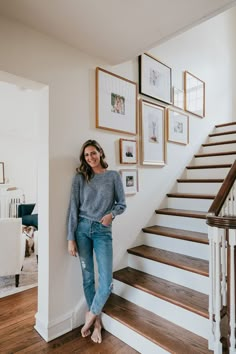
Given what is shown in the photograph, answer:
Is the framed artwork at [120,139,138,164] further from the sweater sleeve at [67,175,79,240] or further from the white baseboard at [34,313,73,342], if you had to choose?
the white baseboard at [34,313,73,342]

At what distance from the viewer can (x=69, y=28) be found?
69.4 inches

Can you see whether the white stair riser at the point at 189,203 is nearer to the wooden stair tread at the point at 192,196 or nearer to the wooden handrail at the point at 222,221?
the wooden stair tread at the point at 192,196

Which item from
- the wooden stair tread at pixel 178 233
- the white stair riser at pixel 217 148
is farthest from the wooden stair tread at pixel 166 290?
the white stair riser at pixel 217 148

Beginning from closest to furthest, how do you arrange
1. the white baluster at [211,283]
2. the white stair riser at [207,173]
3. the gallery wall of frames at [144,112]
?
the white baluster at [211,283], the gallery wall of frames at [144,112], the white stair riser at [207,173]

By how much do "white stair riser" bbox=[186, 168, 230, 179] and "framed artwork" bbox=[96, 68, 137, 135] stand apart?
3.92 feet

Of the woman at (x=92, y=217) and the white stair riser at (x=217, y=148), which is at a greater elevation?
the white stair riser at (x=217, y=148)


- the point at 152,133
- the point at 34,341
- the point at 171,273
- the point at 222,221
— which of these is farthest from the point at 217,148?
the point at 34,341

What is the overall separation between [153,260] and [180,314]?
542 millimetres

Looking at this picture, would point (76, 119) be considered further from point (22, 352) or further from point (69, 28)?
point (22, 352)

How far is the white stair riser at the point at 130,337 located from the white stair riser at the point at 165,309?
256 mm

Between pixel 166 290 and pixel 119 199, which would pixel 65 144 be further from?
pixel 166 290

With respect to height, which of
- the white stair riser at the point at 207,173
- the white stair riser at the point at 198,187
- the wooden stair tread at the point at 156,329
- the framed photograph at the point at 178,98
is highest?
the framed photograph at the point at 178,98

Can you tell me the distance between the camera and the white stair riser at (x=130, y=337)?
1.60m

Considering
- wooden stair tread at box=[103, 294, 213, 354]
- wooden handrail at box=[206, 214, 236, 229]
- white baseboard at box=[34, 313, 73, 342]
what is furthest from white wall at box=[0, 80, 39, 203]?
wooden handrail at box=[206, 214, 236, 229]
